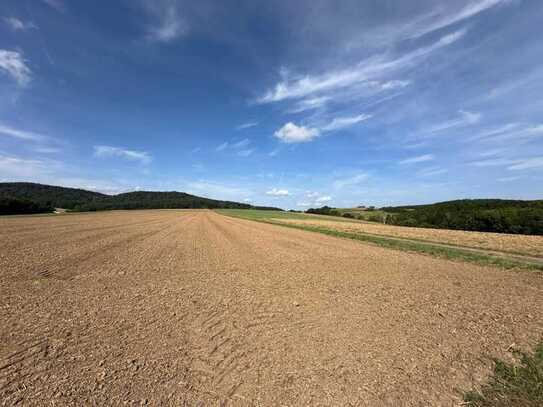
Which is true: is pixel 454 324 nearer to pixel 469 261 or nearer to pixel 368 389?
pixel 368 389

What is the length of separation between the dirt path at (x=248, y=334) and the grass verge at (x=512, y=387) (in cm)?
20

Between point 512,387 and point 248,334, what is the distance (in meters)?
4.51

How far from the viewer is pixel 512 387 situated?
→ 3.91 meters

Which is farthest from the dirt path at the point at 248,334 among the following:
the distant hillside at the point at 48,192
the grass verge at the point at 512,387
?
the distant hillside at the point at 48,192

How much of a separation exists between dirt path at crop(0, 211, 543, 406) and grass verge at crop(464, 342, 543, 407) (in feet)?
0.67

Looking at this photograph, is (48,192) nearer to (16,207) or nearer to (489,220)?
(16,207)

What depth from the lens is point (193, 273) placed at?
1091cm

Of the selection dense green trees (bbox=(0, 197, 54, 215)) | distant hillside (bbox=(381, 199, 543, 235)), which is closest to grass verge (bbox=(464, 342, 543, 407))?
distant hillside (bbox=(381, 199, 543, 235))

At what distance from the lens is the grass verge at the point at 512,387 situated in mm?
3617

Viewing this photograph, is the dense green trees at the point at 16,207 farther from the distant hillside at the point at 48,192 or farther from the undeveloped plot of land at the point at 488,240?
the undeveloped plot of land at the point at 488,240

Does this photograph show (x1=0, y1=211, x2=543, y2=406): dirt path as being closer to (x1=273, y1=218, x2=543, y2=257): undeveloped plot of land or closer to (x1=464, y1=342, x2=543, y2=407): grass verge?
(x1=464, y1=342, x2=543, y2=407): grass verge

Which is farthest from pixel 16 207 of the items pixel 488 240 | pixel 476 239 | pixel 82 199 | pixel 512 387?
pixel 488 240

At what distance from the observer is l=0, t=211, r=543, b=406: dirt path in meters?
3.86

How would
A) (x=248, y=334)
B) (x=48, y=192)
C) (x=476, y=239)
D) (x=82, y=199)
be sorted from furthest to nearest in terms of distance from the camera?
(x=82, y=199) < (x=48, y=192) < (x=476, y=239) < (x=248, y=334)
